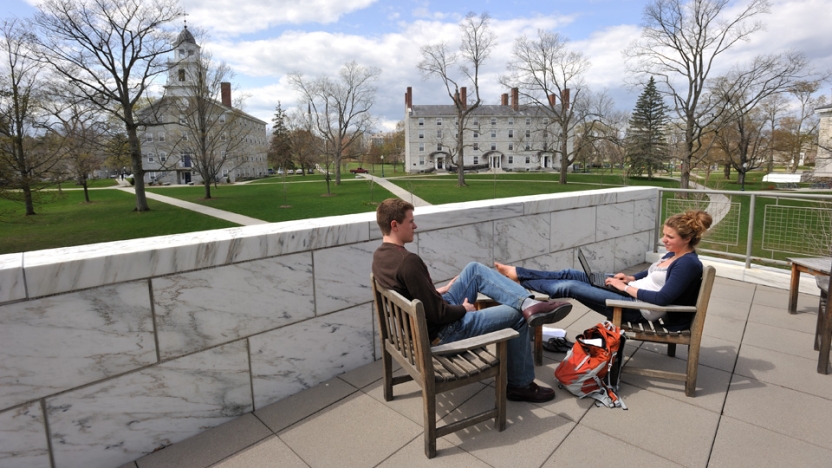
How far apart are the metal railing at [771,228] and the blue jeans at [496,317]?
484 cm

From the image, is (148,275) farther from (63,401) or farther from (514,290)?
(514,290)

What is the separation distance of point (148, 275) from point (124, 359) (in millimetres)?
481

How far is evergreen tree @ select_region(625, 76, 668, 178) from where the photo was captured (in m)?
57.6

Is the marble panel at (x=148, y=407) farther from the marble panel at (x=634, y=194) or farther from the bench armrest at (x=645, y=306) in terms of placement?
the marble panel at (x=634, y=194)

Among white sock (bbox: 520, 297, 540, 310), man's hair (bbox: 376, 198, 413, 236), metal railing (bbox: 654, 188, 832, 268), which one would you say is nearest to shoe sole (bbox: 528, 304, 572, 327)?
white sock (bbox: 520, 297, 540, 310)

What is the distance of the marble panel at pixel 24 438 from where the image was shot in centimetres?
208

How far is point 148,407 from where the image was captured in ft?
8.25

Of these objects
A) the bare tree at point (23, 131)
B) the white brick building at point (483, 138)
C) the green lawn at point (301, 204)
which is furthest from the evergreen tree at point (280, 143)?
the bare tree at point (23, 131)

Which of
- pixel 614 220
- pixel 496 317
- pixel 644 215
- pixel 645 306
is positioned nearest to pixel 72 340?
pixel 496 317

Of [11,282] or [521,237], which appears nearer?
[11,282]

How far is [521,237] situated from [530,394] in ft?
8.12

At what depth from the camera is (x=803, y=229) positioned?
6238mm

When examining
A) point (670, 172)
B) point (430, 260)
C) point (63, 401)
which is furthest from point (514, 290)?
point (670, 172)

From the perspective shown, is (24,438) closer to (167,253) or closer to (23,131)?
(167,253)
